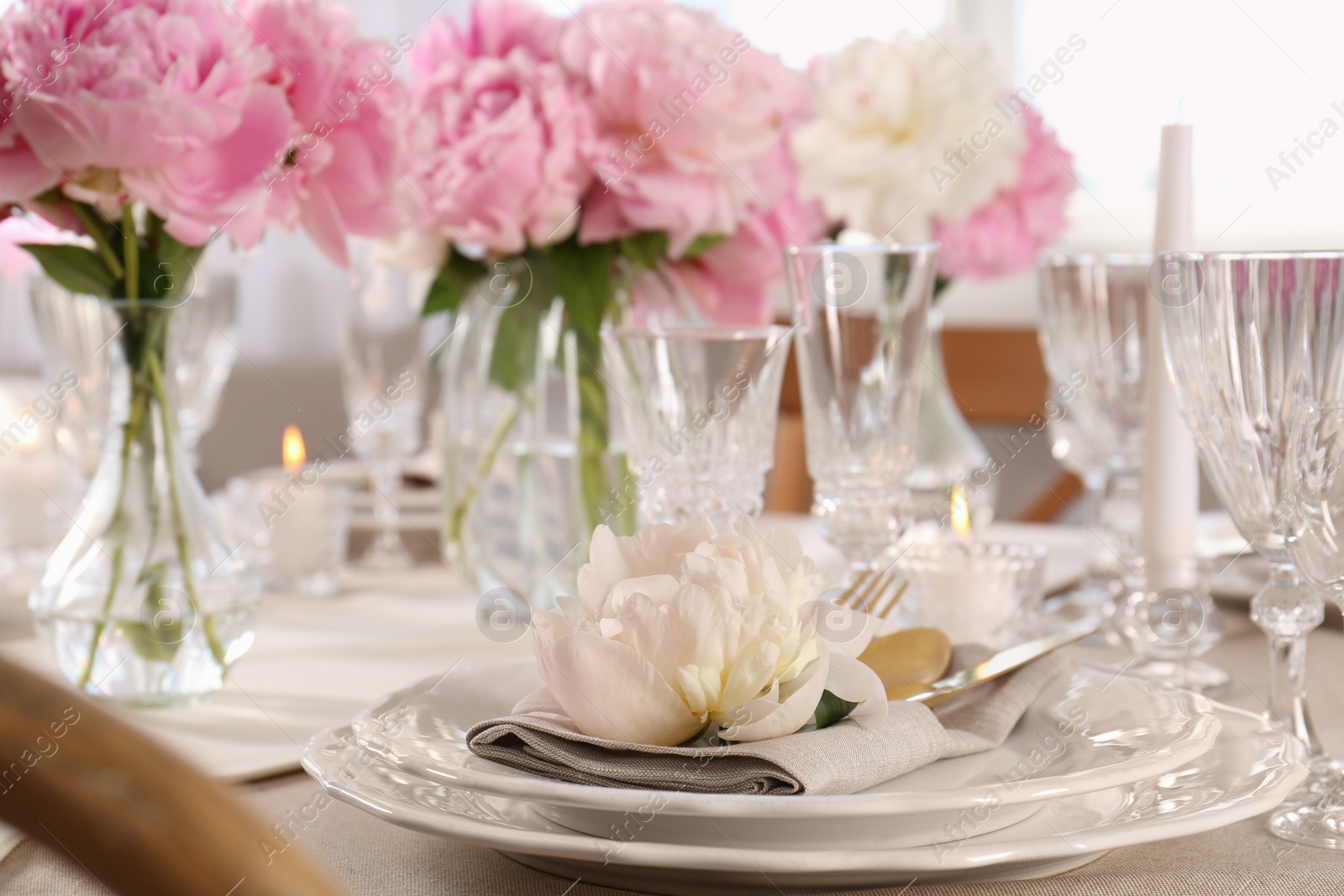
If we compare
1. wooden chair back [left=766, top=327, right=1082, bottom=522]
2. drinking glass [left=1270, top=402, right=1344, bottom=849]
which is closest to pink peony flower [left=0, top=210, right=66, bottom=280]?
drinking glass [left=1270, top=402, right=1344, bottom=849]

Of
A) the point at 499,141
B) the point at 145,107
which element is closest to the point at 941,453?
the point at 499,141

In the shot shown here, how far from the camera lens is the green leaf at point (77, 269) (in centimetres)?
70

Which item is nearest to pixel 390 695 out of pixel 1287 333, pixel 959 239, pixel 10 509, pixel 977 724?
pixel 977 724

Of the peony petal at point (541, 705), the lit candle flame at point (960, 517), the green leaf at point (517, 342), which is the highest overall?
the green leaf at point (517, 342)

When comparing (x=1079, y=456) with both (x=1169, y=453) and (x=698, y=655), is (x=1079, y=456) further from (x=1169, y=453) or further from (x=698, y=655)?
(x=698, y=655)

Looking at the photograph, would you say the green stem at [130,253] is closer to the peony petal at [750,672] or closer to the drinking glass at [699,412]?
the drinking glass at [699,412]

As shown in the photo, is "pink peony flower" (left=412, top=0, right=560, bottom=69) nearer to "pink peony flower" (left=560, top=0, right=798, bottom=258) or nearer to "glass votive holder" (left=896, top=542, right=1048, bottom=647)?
"pink peony flower" (left=560, top=0, right=798, bottom=258)

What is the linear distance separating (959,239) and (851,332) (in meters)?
0.62

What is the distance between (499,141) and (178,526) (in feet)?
1.02

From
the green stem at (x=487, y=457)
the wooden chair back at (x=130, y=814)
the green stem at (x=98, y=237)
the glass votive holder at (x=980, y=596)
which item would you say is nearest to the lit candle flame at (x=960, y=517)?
the glass votive holder at (x=980, y=596)

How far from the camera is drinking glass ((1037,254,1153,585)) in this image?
0.81 meters

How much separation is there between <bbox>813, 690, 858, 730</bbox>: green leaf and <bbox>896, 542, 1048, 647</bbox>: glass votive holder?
0.27 metres

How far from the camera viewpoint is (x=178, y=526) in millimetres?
722

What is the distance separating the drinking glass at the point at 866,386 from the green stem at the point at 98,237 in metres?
0.35
